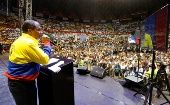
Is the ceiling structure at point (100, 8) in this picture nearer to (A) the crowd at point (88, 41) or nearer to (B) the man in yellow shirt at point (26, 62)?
(A) the crowd at point (88, 41)

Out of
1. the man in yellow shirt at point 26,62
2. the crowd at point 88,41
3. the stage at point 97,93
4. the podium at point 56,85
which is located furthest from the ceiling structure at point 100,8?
the man in yellow shirt at point 26,62

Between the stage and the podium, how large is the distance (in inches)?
53.5

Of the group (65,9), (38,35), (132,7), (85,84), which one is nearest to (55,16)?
(65,9)

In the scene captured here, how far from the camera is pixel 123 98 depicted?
16.3ft

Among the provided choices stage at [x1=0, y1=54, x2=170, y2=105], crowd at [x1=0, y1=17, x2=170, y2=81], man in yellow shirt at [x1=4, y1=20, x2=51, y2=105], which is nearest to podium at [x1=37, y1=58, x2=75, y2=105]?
man in yellow shirt at [x1=4, y1=20, x2=51, y2=105]

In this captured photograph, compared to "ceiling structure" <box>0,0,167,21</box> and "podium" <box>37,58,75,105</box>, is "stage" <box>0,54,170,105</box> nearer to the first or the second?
"podium" <box>37,58,75,105</box>

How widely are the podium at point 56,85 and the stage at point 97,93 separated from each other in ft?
4.46

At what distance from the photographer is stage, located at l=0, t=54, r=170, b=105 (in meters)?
4.41

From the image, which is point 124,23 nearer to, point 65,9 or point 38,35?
point 65,9

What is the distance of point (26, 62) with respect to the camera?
235cm

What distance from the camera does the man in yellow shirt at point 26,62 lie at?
2293 millimetres

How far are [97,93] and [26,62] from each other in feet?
9.69

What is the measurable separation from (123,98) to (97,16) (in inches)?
1162

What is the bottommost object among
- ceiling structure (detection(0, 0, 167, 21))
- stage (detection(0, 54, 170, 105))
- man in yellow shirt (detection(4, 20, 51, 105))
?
stage (detection(0, 54, 170, 105))
